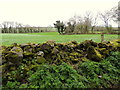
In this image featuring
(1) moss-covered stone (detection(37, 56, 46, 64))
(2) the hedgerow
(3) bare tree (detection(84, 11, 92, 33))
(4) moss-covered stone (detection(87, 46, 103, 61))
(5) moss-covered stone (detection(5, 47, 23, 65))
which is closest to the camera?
(2) the hedgerow

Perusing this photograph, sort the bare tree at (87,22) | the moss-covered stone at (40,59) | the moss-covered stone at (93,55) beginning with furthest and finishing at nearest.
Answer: the bare tree at (87,22)
the moss-covered stone at (93,55)
the moss-covered stone at (40,59)

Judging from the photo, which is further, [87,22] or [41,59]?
[87,22]

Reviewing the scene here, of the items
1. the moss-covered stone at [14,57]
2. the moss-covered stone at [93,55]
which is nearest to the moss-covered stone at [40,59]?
the moss-covered stone at [14,57]

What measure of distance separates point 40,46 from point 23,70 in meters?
1.05

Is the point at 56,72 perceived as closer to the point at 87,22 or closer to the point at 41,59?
the point at 41,59

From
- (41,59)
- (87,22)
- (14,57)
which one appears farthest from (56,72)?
(87,22)

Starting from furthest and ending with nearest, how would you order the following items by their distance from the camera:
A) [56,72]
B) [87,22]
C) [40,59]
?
[87,22]
[40,59]
[56,72]

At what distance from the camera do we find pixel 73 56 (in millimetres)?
3627

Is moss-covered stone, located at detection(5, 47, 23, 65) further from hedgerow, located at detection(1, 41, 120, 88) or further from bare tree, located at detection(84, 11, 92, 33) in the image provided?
bare tree, located at detection(84, 11, 92, 33)

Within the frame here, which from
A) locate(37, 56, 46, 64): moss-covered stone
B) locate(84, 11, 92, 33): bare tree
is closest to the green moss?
locate(37, 56, 46, 64): moss-covered stone

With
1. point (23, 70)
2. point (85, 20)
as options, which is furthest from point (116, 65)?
point (85, 20)

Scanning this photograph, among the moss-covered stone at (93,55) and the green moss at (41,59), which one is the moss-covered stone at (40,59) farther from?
the moss-covered stone at (93,55)

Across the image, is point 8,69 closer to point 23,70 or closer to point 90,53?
point 23,70

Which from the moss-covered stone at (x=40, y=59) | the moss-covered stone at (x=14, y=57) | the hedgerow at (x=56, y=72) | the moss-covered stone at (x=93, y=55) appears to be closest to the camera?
the hedgerow at (x=56, y=72)
